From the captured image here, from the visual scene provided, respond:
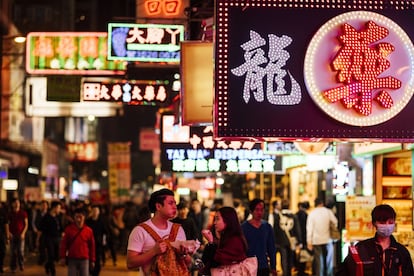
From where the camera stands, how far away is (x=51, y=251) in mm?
22531

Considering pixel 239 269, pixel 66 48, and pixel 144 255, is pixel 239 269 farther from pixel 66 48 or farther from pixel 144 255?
pixel 66 48

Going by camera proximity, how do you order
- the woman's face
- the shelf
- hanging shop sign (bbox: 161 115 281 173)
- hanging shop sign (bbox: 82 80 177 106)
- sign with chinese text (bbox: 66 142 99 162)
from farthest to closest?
sign with chinese text (bbox: 66 142 99 162)
hanging shop sign (bbox: 161 115 281 173)
hanging shop sign (bbox: 82 80 177 106)
the shelf
the woman's face

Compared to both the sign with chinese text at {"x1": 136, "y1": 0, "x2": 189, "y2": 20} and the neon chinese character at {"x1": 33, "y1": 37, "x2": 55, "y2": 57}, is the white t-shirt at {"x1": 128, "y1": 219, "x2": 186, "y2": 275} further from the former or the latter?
the sign with chinese text at {"x1": 136, "y1": 0, "x2": 189, "y2": 20}

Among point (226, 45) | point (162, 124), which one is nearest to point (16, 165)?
point (162, 124)

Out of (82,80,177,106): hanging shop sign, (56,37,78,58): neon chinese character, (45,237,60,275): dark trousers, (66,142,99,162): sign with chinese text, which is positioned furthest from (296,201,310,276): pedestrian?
(66,142,99,162): sign with chinese text

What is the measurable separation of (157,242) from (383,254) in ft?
6.49

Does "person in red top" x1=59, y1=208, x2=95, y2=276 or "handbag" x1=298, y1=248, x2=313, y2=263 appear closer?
"person in red top" x1=59, y1=208, x2=95, y2=276

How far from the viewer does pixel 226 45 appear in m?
9.63

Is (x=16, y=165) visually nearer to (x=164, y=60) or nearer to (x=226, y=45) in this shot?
(x=164, y=60)

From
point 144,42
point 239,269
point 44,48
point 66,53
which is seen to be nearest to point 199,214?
point 66,53

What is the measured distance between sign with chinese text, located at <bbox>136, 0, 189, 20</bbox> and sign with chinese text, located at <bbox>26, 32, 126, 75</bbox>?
5.04 feet

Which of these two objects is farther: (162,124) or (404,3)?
(162,124)

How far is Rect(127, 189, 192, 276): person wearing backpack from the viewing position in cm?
752

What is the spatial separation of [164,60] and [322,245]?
563 centimetres
